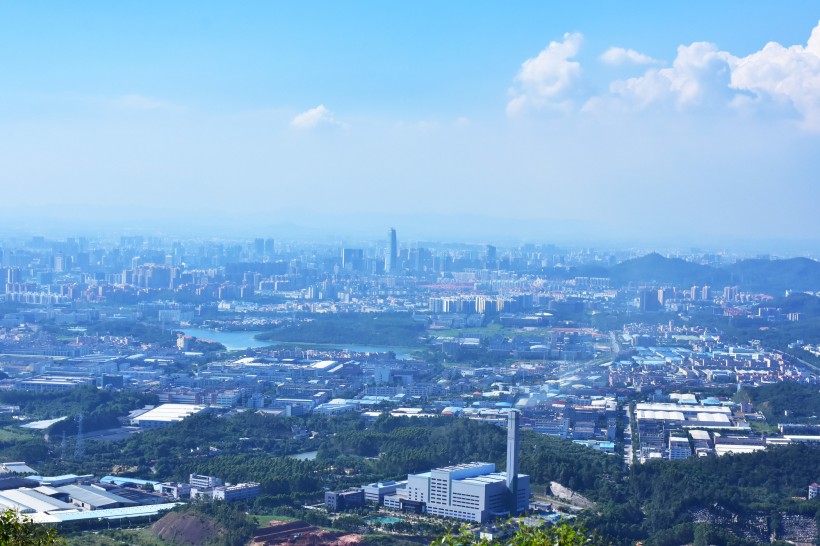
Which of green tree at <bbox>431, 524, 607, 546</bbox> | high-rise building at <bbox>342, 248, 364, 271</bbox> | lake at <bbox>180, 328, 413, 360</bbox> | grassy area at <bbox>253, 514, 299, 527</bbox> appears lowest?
grassy area at <bbox>253, 514, 299, 527</bbox>

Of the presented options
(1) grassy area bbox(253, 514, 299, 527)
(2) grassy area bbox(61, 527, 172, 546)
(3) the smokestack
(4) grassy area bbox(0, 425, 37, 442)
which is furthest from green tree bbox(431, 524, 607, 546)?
(4) grassy area bbox(0, 425, 37, 442)

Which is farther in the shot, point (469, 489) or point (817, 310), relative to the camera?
point (817, 310)

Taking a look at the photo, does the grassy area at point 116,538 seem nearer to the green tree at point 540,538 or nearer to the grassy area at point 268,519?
the grassy area at point 268,519

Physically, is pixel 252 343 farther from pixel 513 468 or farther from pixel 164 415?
pixel 513 468

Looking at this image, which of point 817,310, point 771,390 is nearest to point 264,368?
point 771,390

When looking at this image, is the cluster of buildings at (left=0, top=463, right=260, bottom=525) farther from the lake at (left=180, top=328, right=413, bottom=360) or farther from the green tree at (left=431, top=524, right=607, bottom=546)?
the lake at (left=180, top=328, right=413, bottom=360)

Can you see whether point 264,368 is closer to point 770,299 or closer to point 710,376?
point 710,376
